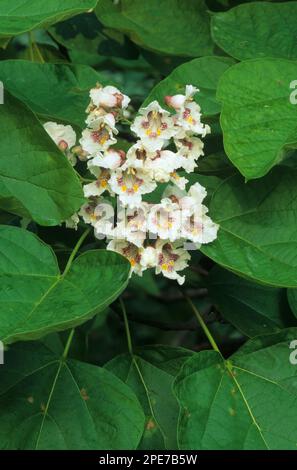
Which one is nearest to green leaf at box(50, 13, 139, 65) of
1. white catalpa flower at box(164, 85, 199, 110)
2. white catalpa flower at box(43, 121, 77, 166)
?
white catalpa flower at box(43, 121, 77, 166)

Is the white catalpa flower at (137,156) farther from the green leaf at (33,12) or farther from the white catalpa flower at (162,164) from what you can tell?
the green leaf at (33,12)

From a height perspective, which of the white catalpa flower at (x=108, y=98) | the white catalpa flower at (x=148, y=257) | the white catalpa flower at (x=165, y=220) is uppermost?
the white catalpa flower at (x=108, y=98)

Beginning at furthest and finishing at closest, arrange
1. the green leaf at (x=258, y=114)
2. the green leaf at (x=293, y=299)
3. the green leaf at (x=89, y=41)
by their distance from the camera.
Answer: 1. the green leaf at (x=89, y=41)
2. the green leaf at (x=293, y=299)
3. the green leaf at (x=258, y=114)

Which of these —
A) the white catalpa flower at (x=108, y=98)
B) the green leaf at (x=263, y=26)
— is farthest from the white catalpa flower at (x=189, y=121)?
the green leaf at (x=263, y=26)

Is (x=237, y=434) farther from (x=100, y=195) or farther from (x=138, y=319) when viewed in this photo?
(x=138, y=319)

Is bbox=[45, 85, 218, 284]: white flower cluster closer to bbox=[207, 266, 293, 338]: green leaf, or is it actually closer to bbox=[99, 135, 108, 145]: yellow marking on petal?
bbox=[99, 135, 108, 145]: yellow marking on petal

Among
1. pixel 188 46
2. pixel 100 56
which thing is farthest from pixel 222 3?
pixel 100 56
